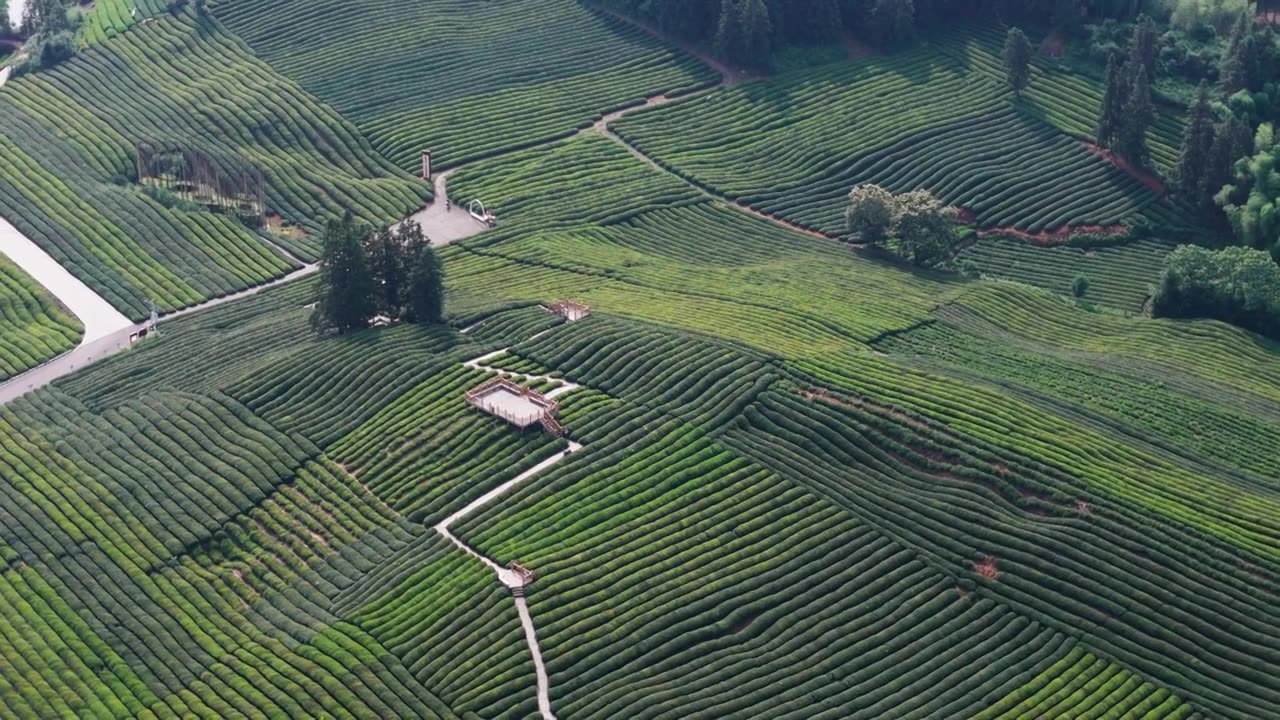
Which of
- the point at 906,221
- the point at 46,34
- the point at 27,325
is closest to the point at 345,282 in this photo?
the point at 27,325

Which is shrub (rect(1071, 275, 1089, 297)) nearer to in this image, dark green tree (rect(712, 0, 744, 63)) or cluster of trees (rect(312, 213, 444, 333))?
dark green tree (rect(712, 0, 744, 63))

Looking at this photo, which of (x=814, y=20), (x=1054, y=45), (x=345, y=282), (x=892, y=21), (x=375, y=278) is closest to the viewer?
(x=345, y=282)

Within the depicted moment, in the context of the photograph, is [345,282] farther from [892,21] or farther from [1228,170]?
[1228,170]

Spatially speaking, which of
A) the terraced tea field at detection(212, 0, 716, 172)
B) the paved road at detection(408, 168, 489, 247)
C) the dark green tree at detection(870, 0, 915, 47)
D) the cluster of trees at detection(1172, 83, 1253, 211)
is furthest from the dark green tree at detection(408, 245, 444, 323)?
the dark green tree at detection(870, 0, 915, 47)

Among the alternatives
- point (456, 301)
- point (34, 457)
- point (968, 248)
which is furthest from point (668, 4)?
point (34, 457)

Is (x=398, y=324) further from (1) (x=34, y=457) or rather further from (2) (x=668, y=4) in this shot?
(2) (x=668, y=4)

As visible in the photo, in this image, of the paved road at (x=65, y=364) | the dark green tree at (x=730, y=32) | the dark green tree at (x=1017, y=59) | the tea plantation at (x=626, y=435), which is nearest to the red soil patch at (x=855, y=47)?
the dark green tree at (x=730, y=32)
